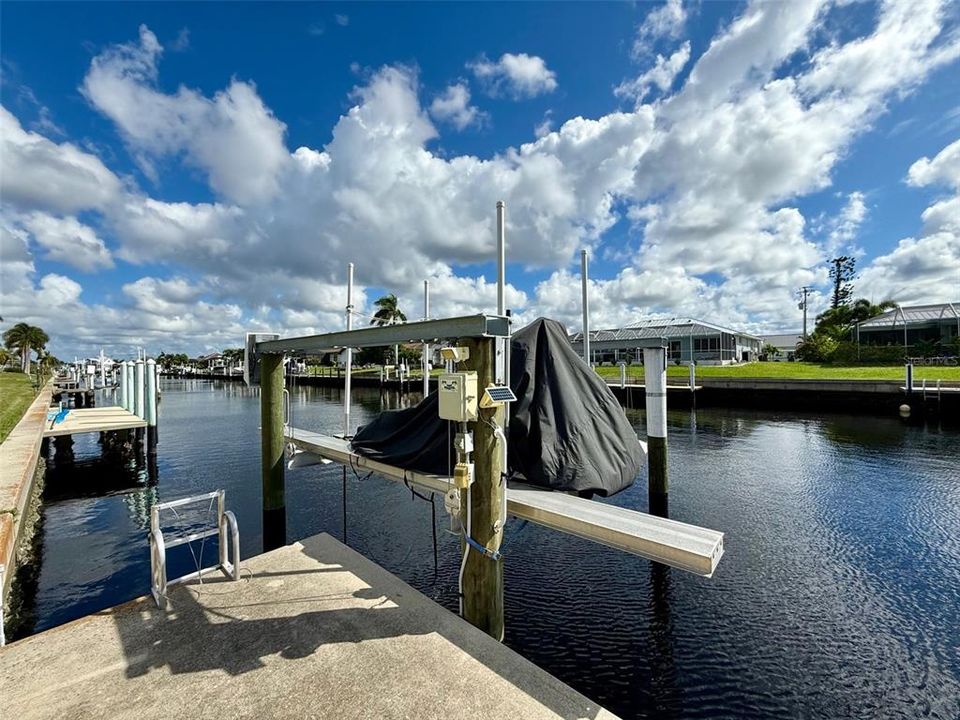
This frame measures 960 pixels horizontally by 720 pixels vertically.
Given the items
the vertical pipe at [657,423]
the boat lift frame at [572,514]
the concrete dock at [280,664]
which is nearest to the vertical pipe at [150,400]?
the boat lift frame at [572,514]

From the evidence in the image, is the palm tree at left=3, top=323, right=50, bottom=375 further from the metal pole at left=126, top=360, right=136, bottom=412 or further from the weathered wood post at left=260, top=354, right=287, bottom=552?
the weathered wood post at left=260, top=354, right=287, bottom=552

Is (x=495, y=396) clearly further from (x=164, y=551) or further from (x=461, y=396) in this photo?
(x=164, y=551)

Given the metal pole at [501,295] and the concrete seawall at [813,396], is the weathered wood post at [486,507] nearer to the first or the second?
the metal pole at [501,295]

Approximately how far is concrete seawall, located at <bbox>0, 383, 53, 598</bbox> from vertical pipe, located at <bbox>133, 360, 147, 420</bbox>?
324 centimetres

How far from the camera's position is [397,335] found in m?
5.43

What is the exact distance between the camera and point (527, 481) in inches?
227

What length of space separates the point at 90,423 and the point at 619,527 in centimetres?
2032

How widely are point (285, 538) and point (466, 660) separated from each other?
6.60 m

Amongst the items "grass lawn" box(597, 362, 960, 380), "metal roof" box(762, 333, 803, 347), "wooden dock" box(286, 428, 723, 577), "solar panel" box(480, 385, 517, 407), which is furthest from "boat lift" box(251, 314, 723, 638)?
"metal roof" box(762, 333, 803, 347)

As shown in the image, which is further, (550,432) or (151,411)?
(151,411)

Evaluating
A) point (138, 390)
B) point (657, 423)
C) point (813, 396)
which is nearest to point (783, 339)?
point (813, 396)

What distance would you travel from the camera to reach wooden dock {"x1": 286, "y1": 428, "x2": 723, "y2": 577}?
12.4 feet

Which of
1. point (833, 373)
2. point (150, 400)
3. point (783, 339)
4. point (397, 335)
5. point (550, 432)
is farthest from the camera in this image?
point (783, 339)

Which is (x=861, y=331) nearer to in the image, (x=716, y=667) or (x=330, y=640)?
(x=716, y=667)
